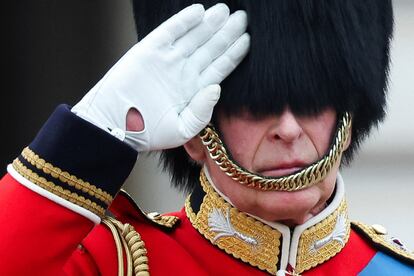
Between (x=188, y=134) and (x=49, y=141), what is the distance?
189 mm

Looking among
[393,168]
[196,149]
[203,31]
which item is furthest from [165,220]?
[393,168]

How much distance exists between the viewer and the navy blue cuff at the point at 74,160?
1.72 meters

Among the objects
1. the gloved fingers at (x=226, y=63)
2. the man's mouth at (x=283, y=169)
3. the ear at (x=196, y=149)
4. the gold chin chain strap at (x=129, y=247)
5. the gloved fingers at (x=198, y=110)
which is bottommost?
the gold chin chain strap at (x=129, y=247)

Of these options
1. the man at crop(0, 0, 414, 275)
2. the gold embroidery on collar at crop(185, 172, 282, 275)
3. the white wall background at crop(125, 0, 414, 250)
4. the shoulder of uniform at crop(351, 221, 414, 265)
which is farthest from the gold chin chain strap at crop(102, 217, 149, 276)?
the white wall background at crop(125, 0, 414, 250)

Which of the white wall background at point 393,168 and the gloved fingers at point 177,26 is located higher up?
the gloved fingers at point 177,26

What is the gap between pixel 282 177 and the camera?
183cm

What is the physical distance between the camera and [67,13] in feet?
11.0

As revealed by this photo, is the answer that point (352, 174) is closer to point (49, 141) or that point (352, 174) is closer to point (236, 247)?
point (236, 247)

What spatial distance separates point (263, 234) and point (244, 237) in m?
0.03

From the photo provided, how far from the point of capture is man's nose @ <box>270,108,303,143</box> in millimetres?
1827

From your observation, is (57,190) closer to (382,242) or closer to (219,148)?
(219,148)

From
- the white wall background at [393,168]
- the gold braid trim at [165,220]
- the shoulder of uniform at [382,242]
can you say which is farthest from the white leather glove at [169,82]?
the white wall background at [393,168]

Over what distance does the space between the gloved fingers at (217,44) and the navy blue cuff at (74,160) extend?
0.16 metres

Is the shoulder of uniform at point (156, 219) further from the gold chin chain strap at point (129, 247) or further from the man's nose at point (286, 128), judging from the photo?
the man's nose at point (286, 128)
